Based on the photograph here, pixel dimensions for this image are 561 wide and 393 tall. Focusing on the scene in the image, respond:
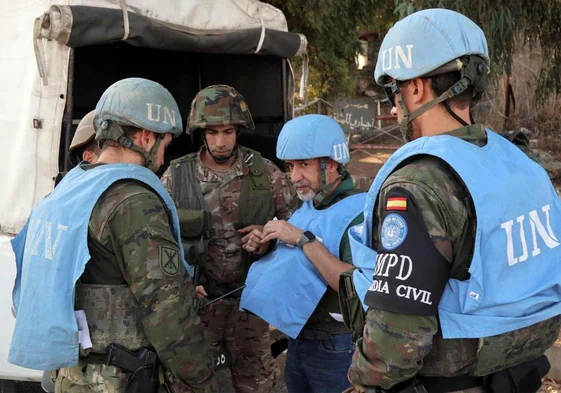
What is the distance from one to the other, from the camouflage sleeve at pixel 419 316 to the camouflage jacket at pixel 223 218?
2.01 metres

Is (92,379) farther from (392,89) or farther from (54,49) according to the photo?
(54,49)

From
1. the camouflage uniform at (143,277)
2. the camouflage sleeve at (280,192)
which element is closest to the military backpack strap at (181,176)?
the camouflage sleeve at (280,192)

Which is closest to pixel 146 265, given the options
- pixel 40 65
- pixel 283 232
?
pixel 283 232

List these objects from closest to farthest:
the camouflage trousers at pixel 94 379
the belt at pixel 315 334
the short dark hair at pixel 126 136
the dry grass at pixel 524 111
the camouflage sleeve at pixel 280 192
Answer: the camouflage trousers at pixel 94 379 < the short dark hair at pixel 126 136 < the belt at pixel 315 334 < the camouflage sleeve at pixel 280 192 < the dry grass at pixel 524 111

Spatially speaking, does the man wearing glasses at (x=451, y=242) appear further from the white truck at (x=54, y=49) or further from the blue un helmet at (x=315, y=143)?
the white truck at (x=54, y=49)

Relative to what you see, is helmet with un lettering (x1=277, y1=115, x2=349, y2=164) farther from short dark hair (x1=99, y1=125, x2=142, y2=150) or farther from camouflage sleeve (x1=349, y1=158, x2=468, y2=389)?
camouflage sleeve (x1=349, y1=158, x2=468, y2=389)

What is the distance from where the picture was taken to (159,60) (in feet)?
19.9

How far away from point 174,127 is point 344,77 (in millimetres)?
7021

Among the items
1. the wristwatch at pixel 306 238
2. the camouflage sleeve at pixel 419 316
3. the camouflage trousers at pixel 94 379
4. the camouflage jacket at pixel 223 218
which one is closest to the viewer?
the camouflage sleeve at pixel 419 316

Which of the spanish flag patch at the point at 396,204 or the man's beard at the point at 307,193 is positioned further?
the man's beard at the point at 307,193

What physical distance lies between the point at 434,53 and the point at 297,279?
4.14 feet

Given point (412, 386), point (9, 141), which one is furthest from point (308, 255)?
point (9, 141)

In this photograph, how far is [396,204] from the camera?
179 cm

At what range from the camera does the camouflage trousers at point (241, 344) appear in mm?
3777
